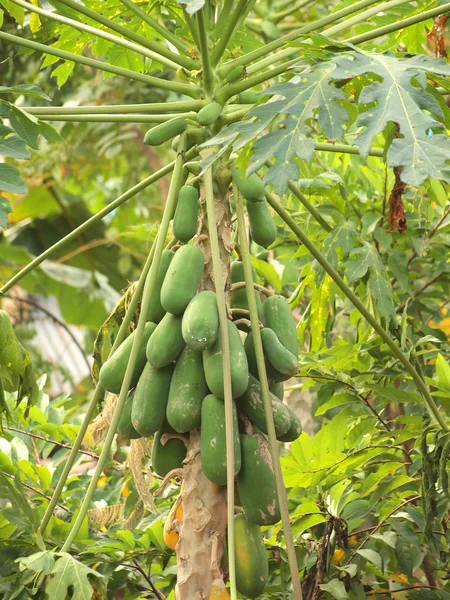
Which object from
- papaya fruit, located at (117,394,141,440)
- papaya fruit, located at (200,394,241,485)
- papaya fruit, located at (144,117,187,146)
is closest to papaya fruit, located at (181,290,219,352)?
papaya fruit, located at (200,394,241,485)

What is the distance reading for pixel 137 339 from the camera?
1389 mm

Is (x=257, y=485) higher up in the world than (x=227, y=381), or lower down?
lower down

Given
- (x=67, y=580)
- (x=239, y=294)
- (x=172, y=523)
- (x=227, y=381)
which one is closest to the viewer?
(x=227, y=381)

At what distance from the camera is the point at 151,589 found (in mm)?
1760

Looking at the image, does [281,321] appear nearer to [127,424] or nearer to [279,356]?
[279,356]

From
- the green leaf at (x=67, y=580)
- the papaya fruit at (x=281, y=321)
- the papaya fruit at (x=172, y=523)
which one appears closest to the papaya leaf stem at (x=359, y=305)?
the papaya fruit at (x=281, y=321)

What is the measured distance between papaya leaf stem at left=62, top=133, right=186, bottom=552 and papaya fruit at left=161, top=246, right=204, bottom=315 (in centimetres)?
3

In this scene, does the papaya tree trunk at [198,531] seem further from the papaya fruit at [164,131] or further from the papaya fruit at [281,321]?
the papaya fruit at [164,131]

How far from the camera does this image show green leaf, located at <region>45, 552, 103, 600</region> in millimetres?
1346

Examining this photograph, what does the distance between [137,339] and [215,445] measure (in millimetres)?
222

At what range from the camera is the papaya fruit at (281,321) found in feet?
4.89

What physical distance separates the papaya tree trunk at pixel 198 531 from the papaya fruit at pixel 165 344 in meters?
0.13

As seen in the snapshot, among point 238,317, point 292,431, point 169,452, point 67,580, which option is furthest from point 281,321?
point 67,580

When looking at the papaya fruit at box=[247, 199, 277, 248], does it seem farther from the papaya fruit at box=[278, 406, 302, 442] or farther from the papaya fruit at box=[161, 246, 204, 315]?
the papaya fruit at box=[278, 406, 302, 442]
